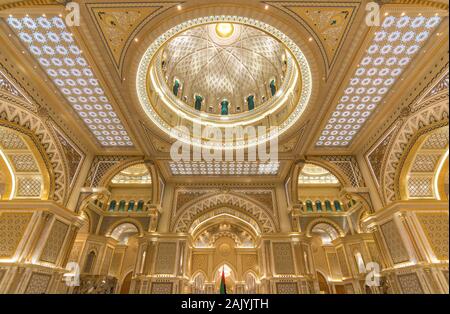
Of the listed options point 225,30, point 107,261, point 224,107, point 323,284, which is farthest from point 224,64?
point 323,284

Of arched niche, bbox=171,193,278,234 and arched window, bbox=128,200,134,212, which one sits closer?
arched niche, bbox=171,193,278,234

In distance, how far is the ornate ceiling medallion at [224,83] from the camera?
29.5ft

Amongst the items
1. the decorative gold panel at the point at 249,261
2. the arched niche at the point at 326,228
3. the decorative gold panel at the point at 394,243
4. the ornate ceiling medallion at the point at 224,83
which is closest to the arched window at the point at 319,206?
the arched niche at the point at 326,228

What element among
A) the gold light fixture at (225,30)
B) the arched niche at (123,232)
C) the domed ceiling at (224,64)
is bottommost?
the arched niche at (123,232)

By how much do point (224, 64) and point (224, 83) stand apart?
1128 millimetres

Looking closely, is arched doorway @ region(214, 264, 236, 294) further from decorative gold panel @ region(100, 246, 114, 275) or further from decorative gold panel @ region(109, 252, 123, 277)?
decorative gold panel @ region(100, 246, 114, 275)

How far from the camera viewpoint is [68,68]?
665 centimetres

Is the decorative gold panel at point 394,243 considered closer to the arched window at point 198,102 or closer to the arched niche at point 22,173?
the arched window at point 198,102

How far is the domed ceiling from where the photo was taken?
40.3ft

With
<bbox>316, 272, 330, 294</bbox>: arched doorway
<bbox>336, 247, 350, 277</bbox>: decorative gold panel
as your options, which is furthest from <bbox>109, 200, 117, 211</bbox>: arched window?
<bbox>336, 247, 350, 277</bbox>: decorative gold panel

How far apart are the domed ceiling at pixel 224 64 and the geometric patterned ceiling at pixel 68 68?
4254 millimetres

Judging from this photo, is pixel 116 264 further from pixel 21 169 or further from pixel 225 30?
pixel 225 30
